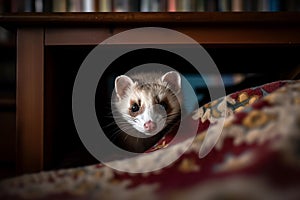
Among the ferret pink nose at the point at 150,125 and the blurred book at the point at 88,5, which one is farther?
the blurred book at the point at 88,5

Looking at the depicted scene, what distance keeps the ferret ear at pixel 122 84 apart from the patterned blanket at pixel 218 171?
452 mm

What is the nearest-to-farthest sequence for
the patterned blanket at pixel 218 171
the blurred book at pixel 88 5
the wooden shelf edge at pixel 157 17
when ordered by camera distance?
the patterned blanket at pixel 218 171 < the wooden shelf edge at pixel 157 17 < the blurred book at pixel 88 5

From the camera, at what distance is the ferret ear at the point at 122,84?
3.07 ft

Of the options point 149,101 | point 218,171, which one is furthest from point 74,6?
point 218,171

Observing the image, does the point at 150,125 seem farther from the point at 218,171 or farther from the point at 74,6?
the point at 74,6

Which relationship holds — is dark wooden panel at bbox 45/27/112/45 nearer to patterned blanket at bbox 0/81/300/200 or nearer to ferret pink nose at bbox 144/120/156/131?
ferret pink nose at bbox 144/120/156/131

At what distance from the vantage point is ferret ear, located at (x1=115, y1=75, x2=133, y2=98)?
0.94m

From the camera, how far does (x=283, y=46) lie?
0.76 metres

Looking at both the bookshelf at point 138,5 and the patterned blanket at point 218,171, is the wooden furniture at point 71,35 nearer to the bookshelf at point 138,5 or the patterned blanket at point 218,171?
the patterned blanket at point 218,171

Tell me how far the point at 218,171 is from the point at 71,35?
1.64 ft

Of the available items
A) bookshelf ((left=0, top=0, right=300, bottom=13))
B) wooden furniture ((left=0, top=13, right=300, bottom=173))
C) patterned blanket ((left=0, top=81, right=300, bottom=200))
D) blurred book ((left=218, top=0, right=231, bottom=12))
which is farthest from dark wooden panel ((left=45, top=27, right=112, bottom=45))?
blurred book ((left=218, top=0, right=231, bottom=12))

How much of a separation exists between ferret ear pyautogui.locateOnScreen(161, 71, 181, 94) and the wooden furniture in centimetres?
21

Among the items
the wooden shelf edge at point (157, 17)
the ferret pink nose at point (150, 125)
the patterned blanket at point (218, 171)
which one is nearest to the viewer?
the patterned blanket at point (218, 171)

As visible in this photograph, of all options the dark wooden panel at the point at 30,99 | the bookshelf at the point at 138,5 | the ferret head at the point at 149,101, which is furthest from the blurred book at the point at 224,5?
the dark wooden panel at the point at 30,99
